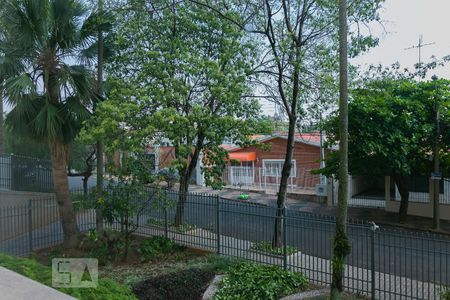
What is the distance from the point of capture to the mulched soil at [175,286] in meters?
7.98

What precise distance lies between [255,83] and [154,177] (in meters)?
4.57

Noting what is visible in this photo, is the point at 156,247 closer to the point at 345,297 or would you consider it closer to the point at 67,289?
the point at 345,297

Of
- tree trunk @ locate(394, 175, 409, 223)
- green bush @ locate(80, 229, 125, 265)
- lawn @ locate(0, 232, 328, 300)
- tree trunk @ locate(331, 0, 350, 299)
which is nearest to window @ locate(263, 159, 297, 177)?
tree trunk @ locate(394, 175, 409, 223)

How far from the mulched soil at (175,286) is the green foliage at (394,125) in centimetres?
854

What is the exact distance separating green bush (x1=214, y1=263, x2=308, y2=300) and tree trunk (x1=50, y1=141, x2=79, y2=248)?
5327 millimetres

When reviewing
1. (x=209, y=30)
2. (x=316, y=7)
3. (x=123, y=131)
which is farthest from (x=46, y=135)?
(x=316, y=7)

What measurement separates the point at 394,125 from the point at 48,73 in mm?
12017

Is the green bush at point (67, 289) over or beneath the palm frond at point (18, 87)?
beneath

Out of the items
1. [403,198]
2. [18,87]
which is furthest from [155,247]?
[403,198]

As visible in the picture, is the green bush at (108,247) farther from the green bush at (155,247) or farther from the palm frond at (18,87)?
the palm frond at (18,87)

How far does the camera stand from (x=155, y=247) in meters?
11.1

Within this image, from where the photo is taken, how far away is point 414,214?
2017 centimetres

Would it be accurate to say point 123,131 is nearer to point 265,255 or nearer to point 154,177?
point 154,177

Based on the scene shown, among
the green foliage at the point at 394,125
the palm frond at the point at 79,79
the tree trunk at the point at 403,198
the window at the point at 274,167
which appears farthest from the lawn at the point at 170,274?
the window at the point at 274,167
